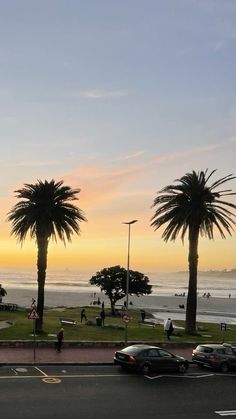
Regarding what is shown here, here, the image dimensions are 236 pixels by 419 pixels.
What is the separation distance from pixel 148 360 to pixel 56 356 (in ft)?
20.1

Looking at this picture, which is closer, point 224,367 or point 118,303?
point 224,367

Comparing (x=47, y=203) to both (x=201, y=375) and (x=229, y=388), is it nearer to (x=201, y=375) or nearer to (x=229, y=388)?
(x=201, y=375)

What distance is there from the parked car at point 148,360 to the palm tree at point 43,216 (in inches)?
543

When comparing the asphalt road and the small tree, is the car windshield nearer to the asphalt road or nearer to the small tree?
the asphalt road

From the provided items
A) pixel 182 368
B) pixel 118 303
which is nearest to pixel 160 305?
pixel 118 303

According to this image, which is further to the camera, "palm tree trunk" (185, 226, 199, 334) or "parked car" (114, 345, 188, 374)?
"palm tree trunk" (185, 226, 199, 334)

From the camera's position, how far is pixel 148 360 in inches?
1053

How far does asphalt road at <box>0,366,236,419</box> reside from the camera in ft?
59.7

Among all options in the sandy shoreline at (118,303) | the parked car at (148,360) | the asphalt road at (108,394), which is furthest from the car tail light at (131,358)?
the sandy shoreline at (118,303)

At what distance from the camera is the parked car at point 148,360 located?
26.5 metres

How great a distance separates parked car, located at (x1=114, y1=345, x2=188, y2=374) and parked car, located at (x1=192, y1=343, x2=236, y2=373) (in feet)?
5.91

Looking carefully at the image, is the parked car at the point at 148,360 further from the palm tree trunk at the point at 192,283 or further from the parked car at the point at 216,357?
the palm tree trunk at the point at 192,283

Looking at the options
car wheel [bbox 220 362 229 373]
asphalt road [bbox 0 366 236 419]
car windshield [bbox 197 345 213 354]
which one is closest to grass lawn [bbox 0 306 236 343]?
car windshield [bbox 197 345 213 354]

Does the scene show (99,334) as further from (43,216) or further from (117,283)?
(117,283)
